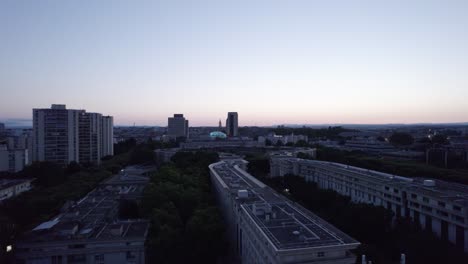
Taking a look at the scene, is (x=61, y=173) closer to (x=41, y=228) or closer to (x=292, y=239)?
(x=41, y=228)

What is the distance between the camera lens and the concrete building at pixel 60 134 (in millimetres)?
33656

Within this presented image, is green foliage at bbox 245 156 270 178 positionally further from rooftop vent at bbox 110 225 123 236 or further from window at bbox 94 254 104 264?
window at bbox 94 254 104 264

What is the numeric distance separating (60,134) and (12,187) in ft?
42.7

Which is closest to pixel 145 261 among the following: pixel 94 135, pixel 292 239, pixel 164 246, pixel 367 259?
pixel 164 246

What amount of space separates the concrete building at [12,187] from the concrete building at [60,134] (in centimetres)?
1008

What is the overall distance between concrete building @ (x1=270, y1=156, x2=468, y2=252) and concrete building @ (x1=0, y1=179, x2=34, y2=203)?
22493mm

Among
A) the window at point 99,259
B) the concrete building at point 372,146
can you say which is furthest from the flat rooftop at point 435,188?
the concrete building at point 372,146

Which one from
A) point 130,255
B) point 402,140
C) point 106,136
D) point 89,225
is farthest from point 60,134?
point 402,140

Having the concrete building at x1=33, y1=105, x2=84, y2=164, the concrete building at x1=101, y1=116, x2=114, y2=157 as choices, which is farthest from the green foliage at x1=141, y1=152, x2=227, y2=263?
the concrete building at x1=101, y1=116, x2=114, y2=157

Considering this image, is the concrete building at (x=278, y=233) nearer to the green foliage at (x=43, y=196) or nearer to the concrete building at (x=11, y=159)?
the green foliage at (x=43, y=196)

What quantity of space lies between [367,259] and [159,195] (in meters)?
9.46

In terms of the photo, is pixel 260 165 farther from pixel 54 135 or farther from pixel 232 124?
pixel 232 124

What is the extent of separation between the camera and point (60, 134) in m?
34.2

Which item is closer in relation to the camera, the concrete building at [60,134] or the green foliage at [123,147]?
the concrete building at [60,134]
